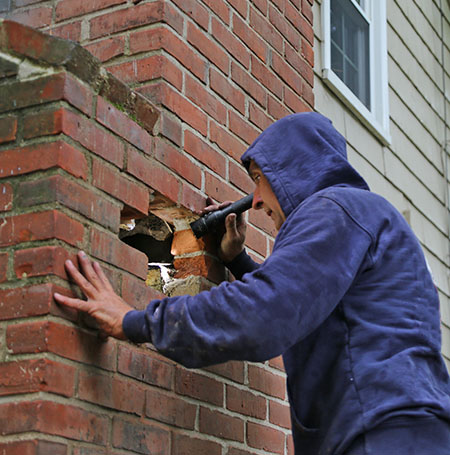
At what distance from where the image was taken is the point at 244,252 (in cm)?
340

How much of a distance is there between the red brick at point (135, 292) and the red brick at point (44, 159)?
40 cm

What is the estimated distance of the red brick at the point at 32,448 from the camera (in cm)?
232

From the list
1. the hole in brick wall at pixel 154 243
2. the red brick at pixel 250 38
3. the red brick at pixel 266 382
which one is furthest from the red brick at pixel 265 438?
the red brick at pixel 250 38

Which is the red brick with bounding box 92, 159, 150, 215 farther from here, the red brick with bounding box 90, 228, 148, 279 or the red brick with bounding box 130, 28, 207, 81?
the red brick with bounding box 130, 28, 207, 81

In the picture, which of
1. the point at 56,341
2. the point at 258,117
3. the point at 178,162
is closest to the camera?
the point at 56,341

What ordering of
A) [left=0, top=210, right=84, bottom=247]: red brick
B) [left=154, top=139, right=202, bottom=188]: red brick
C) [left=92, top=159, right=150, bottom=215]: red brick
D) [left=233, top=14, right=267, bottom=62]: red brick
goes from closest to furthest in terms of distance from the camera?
1. [left=0, top=210, right=84, bottom=247]: red brick
2. [left=92, top=159, right=150, bottom=215]: red brick
3. [left=154, top=139, right=202, bottom=188]: red brick
4. [left=233, top=14, right=267, bottom=62]: red brick

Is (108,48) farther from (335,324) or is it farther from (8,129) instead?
(335,324)

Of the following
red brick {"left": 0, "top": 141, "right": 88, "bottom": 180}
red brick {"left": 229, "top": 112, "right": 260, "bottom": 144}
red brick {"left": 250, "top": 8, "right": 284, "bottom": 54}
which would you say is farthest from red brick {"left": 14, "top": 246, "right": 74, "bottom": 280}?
red brick {"left": 250, "top": 8, "right": 284, "bottom": 54}

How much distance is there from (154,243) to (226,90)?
73 centimetres

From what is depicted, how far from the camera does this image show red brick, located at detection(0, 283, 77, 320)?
2496 millimetres

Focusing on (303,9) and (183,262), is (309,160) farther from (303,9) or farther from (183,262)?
(303,9)

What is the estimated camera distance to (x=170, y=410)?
291 centimetres

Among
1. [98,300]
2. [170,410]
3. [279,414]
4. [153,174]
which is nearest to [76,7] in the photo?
[153,174]

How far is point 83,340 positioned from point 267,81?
180 cm
